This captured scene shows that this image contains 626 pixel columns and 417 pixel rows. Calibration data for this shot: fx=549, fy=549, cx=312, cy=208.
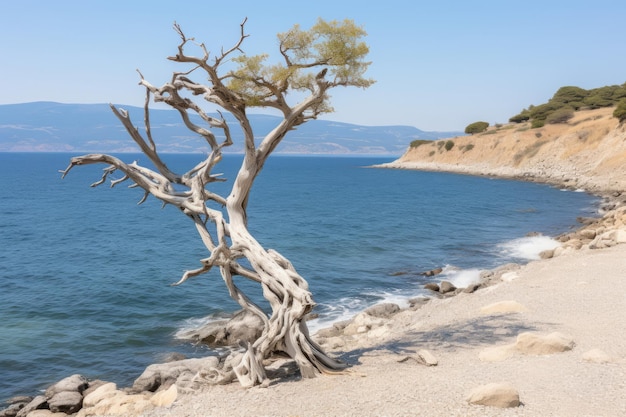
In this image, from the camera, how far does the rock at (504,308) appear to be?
1988 cm

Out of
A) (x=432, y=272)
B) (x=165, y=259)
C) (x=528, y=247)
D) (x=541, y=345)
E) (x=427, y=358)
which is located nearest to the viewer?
(x=541, y=345)

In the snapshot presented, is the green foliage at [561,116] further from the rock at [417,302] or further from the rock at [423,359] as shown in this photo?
the rock at [423,359]

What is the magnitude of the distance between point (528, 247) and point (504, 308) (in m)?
22.9

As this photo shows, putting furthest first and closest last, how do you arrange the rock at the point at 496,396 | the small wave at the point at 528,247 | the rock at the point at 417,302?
the small wave at the point at 528,247 < the rock at the point at 417,302 < the rock at the point at 496,396

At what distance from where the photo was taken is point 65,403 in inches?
647

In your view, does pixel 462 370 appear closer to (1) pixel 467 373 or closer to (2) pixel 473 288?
(1) pixel 467 373

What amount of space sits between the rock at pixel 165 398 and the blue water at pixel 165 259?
14.7ft

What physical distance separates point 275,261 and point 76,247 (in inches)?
1336

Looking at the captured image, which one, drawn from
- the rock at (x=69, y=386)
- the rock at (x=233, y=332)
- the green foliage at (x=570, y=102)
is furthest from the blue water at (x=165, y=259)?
the green foliage at (x=570, y=102)

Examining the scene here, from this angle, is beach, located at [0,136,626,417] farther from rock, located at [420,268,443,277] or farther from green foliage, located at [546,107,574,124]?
green foliage, located at [546,107,574,124]

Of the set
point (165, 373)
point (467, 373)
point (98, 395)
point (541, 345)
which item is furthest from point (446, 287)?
point (98, 395)

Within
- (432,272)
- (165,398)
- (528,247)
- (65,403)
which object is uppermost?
(165,398)

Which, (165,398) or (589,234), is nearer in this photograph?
(165,398)

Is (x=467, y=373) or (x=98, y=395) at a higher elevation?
(x=467, y=373)
